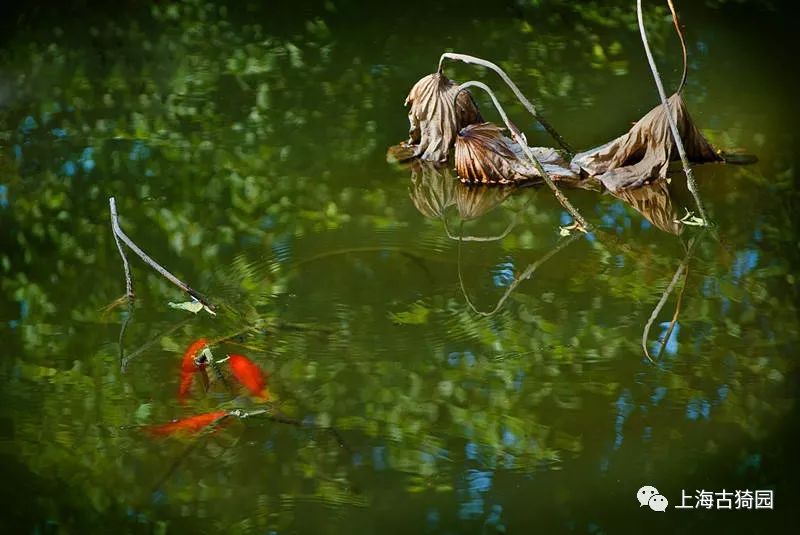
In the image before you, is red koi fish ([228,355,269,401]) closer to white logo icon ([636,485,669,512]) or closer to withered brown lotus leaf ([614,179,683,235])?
white logo icon ([636,485,669,512])

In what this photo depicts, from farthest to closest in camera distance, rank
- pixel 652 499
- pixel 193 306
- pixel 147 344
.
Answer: pixel 193 306
pixel 147 344
pixel 652 499

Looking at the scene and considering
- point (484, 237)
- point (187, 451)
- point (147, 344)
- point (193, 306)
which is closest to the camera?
point (187, 451)

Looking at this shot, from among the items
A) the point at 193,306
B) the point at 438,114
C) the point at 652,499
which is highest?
the point at 438,114

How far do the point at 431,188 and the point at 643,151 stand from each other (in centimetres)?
71

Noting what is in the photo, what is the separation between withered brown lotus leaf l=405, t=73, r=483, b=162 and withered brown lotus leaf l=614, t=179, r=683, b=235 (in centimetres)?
61

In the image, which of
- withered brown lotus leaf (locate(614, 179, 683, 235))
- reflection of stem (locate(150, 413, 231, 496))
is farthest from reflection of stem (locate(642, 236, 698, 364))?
reflection of stem (locate(150, 413, 231, 496))

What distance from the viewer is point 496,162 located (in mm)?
4043

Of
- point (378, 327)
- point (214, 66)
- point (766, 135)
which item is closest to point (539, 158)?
point (766, 135)

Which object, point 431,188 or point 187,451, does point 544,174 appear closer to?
point 431,188

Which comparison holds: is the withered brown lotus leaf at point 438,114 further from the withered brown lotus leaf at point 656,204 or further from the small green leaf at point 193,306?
the small green leaf at point 193,306

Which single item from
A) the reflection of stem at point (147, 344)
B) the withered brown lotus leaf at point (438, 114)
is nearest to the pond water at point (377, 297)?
the reflection of stem at point (147, 344)

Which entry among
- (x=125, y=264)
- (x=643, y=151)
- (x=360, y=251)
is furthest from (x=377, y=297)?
(x=643, y=151)

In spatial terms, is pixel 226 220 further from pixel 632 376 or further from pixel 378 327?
pixel 632 376

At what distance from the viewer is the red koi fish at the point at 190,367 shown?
3001mm
